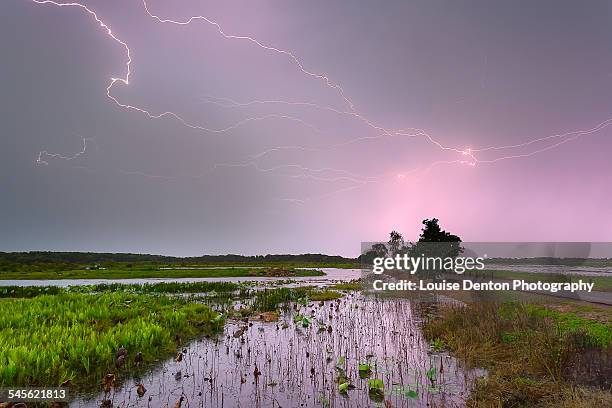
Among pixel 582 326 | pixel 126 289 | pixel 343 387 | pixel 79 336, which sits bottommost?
pixel 126 289

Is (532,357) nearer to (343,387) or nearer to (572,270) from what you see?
(343,387)

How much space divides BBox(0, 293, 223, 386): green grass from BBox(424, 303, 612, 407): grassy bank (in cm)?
1106

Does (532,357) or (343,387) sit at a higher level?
(532,357)

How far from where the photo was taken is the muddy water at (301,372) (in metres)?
9.84

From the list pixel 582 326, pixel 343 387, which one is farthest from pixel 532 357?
pixel 582 326

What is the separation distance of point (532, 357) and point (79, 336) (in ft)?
49.9

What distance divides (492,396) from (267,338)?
419 inches

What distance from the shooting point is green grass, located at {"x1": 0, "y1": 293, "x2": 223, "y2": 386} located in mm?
10719

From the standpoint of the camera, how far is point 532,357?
1140cm

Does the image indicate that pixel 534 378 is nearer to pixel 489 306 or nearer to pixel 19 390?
pixel 489 306

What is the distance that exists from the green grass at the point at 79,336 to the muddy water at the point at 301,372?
1.07 meters

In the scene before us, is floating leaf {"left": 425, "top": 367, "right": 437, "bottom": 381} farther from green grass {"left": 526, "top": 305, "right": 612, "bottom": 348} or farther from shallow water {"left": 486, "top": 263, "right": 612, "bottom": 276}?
shallow water {"left": 486, "top": 263, "right": 612, "bottom": 276}

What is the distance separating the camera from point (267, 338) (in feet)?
58.0

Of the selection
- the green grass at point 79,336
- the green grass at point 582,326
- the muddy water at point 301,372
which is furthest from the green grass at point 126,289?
the green grass at point 582,326
